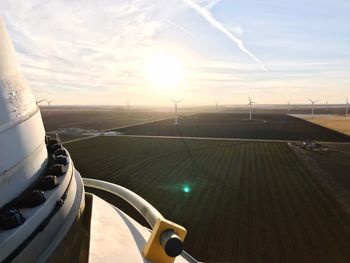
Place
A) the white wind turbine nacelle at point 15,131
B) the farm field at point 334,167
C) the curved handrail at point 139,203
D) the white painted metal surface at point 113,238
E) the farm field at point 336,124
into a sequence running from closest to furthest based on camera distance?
the white wind turbine nacelle at point 15,131, the white painted metal surface at point 113,238, the curved handrail at point 139,203, the farm field at point 334,167, the farm field at point 336,124

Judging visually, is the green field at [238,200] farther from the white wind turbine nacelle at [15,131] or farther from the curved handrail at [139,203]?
the white wind turbine nacelle at [15,131]

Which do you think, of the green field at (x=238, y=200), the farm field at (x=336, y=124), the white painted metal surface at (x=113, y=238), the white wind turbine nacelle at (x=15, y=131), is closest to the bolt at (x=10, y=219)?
the white wind turbine nacelle at (x=15, y=131)

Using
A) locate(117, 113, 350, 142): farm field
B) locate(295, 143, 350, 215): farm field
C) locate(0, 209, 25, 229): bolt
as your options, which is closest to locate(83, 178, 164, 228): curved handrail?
locate(0, 209, 25, 229): bolt

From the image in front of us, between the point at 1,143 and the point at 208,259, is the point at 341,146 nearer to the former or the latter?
the point at 208,259

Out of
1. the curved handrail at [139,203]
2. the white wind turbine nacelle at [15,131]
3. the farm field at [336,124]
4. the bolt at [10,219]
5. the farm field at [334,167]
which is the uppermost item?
the white wind turbine nacelle at [15,131]

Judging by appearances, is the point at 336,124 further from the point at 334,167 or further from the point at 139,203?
the point at 139,203

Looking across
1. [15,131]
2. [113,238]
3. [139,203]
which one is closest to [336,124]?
[139,203]

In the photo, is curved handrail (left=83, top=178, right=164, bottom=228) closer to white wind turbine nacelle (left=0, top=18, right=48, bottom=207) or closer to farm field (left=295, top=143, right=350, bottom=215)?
white wind turbine nacelle (left=0, top=18, right=48, bottom=207)
